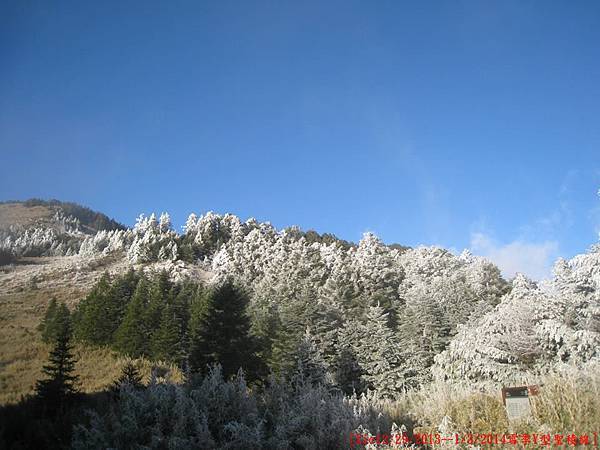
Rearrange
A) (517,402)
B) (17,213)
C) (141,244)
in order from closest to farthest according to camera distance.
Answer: (517,402), (17,213), (141,244)

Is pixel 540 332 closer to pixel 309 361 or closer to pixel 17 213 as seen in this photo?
pixel 309 361

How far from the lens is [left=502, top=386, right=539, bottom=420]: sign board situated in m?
5.37

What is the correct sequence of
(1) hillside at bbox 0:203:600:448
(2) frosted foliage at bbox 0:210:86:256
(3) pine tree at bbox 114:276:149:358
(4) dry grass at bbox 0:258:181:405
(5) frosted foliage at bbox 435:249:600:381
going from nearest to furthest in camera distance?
(1) hillside at bbox 0:203:600:448, (4) dry grass at bbox 0:258:181:405, (5) frosted foliage at bbox 435:249:600:381, (2) frosted foliage at bbox 0:210:86:256, (3) pine tree at bbox 114:276:149:358

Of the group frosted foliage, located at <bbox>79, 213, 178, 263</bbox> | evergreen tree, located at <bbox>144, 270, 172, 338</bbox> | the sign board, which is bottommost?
the sign board

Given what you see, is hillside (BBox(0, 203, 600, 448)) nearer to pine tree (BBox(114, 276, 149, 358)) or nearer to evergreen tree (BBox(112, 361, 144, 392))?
pine tree (BBox(114, 276, 149, 358))

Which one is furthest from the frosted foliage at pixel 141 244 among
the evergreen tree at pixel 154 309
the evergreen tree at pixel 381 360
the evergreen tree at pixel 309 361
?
the evergreen tree at pixel 381 360

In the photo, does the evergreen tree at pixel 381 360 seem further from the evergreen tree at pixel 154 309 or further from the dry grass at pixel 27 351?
the dry grass at pixel 27 351

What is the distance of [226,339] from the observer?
64.8ft

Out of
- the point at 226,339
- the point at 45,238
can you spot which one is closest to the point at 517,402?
the point at 226,339

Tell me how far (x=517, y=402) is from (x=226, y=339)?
16.1m

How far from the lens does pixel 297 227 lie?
8444 centimetres

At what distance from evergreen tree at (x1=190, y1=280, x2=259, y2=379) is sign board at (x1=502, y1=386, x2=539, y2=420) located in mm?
14995

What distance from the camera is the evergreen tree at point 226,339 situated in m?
19.0

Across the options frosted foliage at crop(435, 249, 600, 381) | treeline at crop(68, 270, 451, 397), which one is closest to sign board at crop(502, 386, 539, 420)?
frosted foliage at crop(435, 249, 600, 381)
